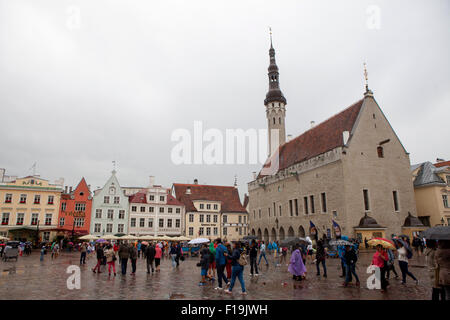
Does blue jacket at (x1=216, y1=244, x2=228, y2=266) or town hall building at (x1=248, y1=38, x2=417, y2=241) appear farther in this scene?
town hall building at (x1=248, y1=38, x2=417, y2=241)

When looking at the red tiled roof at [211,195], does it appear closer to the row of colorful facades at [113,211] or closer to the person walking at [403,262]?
the row of colorful facades at [113,211]

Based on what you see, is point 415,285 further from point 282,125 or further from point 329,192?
point 282,125

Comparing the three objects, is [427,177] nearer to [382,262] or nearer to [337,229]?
[337,229]

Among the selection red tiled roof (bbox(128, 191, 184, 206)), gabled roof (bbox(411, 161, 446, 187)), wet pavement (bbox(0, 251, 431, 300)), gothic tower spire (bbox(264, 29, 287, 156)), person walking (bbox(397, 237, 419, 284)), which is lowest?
wet pavement (bbox(0, 251, 431, 300))

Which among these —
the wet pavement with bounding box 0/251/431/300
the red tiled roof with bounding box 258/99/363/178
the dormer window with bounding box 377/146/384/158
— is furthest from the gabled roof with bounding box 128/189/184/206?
the wet pavement with bounding box 0/251/431/300

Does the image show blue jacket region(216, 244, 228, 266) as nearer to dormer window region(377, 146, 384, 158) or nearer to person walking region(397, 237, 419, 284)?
person walking region(397, 237, 419, 284)

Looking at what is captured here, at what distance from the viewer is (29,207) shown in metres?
41.2

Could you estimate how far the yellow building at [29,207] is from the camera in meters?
39.8

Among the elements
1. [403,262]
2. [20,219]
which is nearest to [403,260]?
[403,262]

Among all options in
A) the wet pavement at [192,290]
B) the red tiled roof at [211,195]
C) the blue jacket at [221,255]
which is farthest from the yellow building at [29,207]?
the blue jacket at [221,255]

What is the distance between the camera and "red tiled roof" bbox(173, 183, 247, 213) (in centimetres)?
5270

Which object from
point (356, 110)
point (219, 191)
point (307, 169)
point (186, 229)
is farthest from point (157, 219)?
point (356, 110)

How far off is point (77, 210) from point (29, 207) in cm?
591
